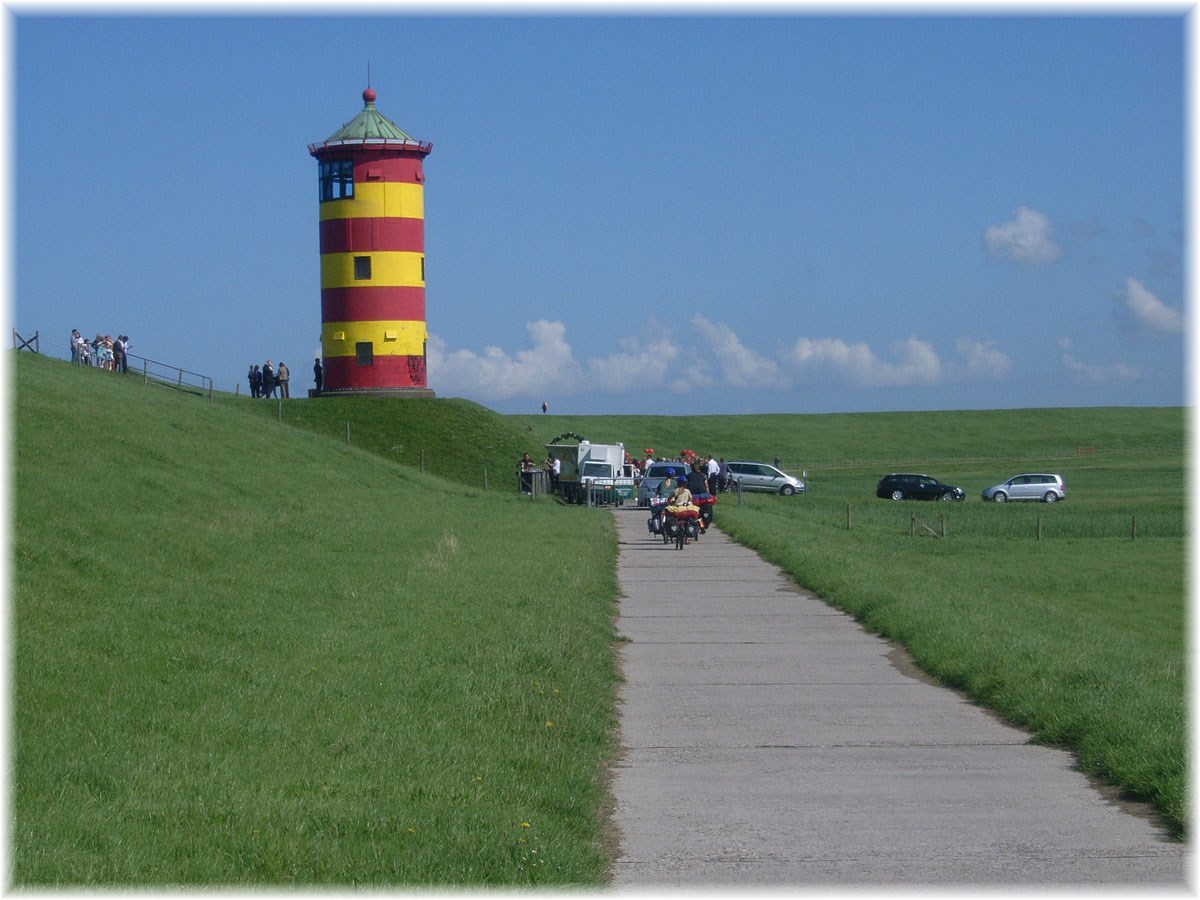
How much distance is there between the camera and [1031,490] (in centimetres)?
6700

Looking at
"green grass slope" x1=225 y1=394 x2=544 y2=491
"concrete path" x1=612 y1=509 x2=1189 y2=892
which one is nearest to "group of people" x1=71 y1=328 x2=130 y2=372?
"green grass slope" x1=225 y1=394 x2=544 y2=491

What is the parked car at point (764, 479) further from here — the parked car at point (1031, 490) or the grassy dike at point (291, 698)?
the grassy dike at point (291, 698)

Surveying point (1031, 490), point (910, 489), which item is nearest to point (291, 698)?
point (910, 489)

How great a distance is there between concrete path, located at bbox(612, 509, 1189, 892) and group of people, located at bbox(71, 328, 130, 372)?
45.8m

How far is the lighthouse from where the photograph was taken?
57.5 meters

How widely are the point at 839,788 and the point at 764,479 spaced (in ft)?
196

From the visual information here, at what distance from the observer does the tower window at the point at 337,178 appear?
189 ft

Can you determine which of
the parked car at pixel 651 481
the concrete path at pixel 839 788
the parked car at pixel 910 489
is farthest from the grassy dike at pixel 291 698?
the parked car at pixel 910 489

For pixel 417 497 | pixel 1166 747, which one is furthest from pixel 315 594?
pixel 417 497

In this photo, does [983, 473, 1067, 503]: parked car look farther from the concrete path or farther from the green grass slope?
the concrete path

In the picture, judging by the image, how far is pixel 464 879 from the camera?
656cm

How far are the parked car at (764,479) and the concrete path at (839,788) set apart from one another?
53171 mm

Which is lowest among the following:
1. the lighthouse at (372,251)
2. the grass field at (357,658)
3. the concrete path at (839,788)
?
the concrete path at (839,788)

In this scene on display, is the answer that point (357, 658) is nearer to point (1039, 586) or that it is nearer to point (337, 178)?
point (1039, 586)
